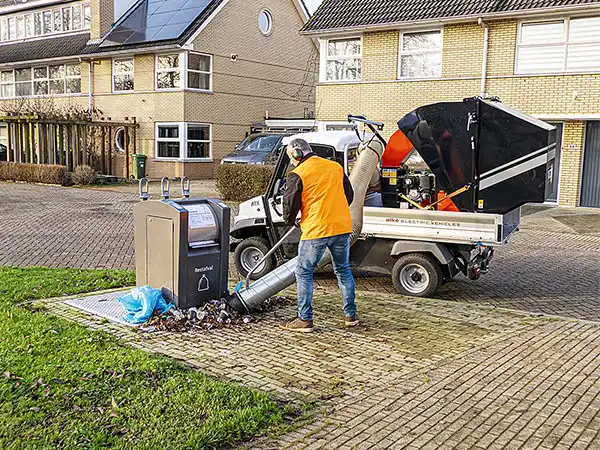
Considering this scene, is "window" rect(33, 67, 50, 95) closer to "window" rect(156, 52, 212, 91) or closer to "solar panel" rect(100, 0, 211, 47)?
"solar panel" rect(100, 0, 211, 47)

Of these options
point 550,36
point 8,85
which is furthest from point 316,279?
point 8,85

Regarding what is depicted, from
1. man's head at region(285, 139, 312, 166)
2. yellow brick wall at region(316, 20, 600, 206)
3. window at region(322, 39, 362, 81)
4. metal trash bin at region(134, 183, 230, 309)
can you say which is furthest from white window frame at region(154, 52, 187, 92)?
man's head at region(285, 139, 312, 166)

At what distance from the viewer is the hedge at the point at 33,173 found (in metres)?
23.4

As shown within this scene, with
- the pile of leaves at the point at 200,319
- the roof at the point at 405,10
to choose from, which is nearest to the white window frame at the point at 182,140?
the roof at the point at 405,10

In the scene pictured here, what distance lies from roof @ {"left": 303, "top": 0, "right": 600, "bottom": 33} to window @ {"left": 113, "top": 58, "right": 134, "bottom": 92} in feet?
32.7

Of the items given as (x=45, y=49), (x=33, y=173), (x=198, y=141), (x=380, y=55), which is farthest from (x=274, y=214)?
(x=45, y=49)

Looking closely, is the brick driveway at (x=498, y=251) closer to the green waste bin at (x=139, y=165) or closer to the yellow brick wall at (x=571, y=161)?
the yellow brick wall at (x=571, y=161)

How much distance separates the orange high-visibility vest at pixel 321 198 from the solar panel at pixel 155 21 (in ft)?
72.9

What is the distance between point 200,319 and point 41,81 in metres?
30.6

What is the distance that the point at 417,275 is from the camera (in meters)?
8.40

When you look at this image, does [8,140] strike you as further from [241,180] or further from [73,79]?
[241,180]

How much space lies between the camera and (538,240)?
43.8ft

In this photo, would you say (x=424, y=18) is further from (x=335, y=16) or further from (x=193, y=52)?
(x=193, y=52)

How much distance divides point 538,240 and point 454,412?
374 inches
